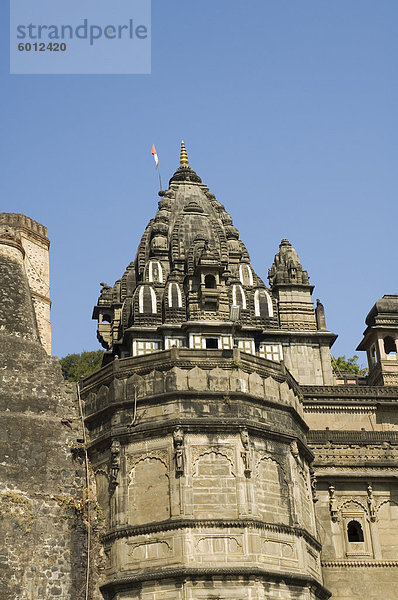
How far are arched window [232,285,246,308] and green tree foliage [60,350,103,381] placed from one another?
11.8 metres

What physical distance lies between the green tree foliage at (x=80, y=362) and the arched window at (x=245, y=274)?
10880mm

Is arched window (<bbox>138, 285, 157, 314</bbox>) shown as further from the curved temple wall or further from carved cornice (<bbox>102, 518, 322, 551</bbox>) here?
carved cornice (<bbox>102, 518, 322, 551</bbox>)

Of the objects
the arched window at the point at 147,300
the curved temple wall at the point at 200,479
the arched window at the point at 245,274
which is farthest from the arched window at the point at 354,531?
the arched window at the point at 245,274

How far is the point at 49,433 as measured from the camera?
2734 centimetres

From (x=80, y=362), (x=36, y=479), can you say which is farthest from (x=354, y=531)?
(x=80, y=362)

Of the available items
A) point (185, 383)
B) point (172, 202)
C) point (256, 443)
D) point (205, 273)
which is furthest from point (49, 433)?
point (172, 202)

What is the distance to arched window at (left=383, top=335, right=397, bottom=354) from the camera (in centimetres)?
4612

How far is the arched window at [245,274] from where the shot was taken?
165 feet

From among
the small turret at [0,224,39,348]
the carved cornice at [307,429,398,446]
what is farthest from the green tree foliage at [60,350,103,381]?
the carved cornice at [307,429,398,446]

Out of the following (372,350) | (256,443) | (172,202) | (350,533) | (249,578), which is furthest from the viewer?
(172,202)

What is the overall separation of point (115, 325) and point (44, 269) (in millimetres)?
4450

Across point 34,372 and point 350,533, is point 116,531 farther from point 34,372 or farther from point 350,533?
point 350,533

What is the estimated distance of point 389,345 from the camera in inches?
Result: 1822

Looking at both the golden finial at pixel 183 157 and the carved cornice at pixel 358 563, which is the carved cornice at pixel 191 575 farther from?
the golden finial at pixel 183 157
